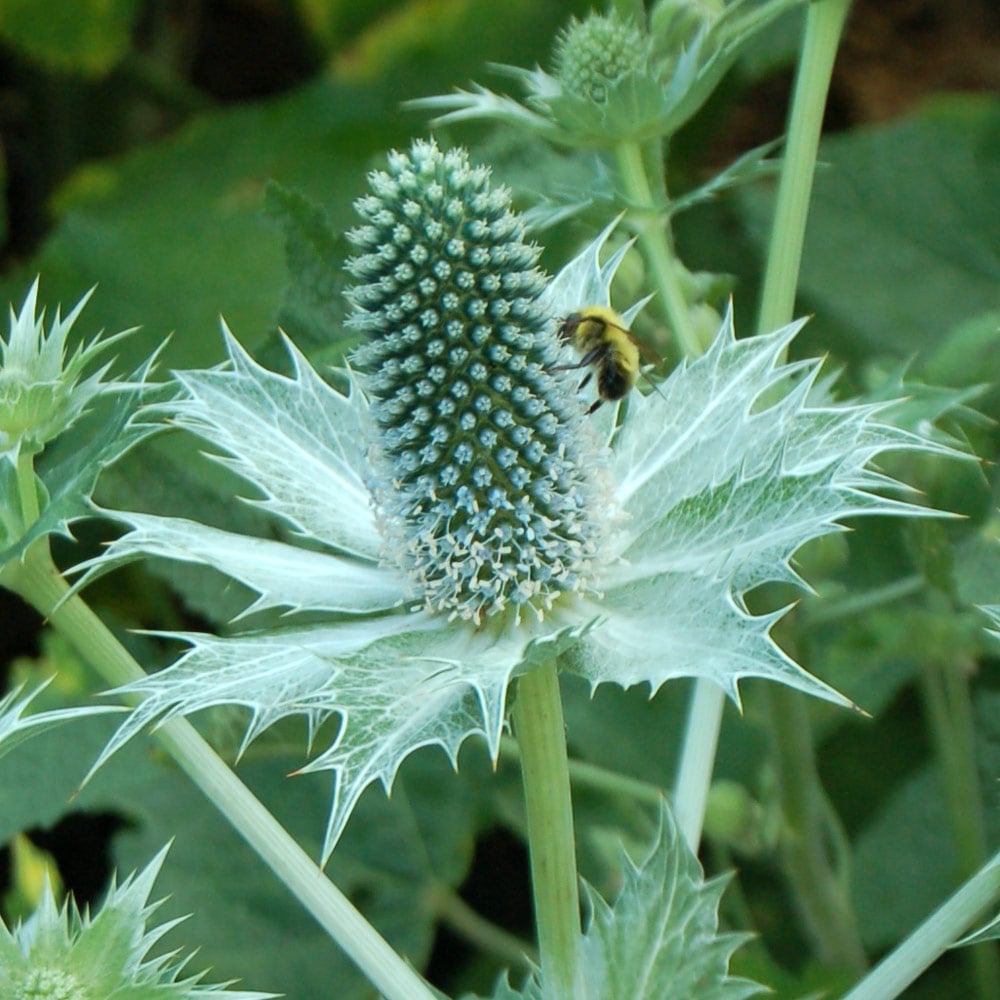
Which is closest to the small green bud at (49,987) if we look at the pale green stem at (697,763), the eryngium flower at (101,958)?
the eryngium flower at (101,958)

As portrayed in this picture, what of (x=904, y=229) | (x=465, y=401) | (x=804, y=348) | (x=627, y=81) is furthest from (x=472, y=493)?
(x=904, y=229)

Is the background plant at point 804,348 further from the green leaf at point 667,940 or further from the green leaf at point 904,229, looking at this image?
the green leaf at point 667,940

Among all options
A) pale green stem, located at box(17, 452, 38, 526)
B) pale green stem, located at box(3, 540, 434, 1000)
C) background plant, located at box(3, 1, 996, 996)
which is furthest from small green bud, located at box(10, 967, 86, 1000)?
background plant, located at box(3, 1, 996, 996)

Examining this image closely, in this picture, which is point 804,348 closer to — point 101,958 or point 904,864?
point 904,864

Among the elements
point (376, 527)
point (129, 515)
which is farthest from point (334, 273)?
point (129, 515)

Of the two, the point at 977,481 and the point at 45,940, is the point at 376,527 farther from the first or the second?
the point at 977,481

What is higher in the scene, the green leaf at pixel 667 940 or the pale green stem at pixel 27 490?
the pale green stem at pixel 27 490
